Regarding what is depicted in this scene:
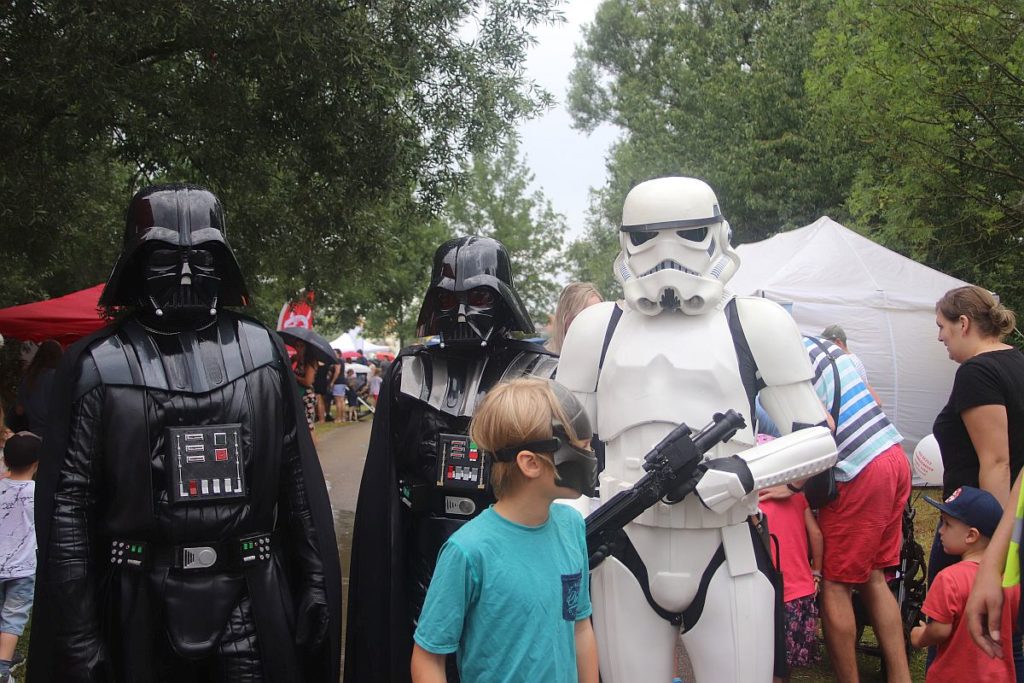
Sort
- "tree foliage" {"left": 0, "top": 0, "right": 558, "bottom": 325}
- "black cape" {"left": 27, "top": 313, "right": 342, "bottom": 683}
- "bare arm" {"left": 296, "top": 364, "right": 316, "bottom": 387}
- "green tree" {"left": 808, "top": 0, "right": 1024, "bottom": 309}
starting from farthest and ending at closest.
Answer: "green tree" {"left": 808, "top": 0, "right": 1024, "bottom": 309} < "bare arm" {"left": 296, "top": 364, "right": 316, "bottom": 387} < "tree foliage" {"left": 0, "top": 0, "right": 558, "bottom": 325} < "black cape" {"left": 27, "top": 313, "right": 342, "bottom": 683}

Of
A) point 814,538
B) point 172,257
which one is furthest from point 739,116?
point 172,257

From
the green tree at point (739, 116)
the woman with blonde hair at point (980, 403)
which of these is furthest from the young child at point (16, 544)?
the green tree at point (739, 116)

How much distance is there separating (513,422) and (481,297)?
1439 millimetres

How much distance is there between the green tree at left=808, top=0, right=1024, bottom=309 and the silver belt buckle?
8.37 metres

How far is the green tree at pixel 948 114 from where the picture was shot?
29.6 ft

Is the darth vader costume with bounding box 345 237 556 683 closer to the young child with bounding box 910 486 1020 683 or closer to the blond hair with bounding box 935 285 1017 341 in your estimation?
the young child with bounding box 910 486 1020 683

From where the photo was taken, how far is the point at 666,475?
8.95 ft

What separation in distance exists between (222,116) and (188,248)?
511 centimetres

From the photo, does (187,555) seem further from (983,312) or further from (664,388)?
(983,312)

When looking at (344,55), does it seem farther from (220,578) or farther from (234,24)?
(220,578)

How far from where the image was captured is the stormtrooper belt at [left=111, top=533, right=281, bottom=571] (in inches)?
105

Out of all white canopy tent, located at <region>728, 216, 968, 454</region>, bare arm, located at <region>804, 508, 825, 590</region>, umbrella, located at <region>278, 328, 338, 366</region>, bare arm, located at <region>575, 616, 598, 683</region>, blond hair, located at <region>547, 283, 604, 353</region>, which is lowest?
bare arm, located at <region>575, 616, 598, 683</region>

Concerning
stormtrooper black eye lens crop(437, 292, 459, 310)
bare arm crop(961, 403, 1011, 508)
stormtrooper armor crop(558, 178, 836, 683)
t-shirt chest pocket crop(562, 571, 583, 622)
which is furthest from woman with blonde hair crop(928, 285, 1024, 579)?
t-shirt chest pocket crop(562, 571, 583, 622)

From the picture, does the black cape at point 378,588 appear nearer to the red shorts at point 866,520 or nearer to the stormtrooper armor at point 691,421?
the stormtrooper armor at point 691,421
